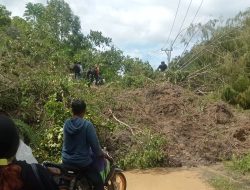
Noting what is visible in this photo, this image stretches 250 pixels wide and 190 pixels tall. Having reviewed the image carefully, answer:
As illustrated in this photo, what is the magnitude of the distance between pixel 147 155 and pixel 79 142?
4.89 meters

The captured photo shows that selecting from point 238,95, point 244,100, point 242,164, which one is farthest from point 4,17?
point 242,164

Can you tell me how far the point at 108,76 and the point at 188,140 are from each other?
356 inches

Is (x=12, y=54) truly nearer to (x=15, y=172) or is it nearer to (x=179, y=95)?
(x=179, y=95)

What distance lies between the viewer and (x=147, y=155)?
31.2 ft

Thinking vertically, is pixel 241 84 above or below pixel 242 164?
above

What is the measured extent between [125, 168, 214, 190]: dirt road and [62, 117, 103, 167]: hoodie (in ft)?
11.3

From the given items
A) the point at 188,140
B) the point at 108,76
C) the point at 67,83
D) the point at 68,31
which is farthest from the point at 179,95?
the point at 68,31

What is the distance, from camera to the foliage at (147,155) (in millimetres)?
9500

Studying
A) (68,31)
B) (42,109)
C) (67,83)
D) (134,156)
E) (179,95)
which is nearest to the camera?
(134,156)

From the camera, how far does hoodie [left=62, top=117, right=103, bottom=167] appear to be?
15.6 feet

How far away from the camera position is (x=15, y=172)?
2270mm

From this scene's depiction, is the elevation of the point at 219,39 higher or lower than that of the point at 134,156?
higher

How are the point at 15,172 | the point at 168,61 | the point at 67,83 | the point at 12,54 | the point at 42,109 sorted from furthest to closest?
the point at 168,61
the point at 12,54
the point at 67,83
the point at 42,109
the point at 15,172

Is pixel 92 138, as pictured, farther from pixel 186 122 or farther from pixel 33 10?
pixel 33 10
